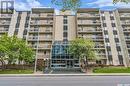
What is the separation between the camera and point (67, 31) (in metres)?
75.2

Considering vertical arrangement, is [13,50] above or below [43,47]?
below

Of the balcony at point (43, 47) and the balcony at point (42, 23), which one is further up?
the balcony at point (42, 23)

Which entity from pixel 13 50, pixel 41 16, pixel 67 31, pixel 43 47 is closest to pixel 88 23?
pixel 67 31

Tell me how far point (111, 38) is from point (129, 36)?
4952 mm

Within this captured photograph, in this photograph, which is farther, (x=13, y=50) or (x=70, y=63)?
(x=70, y=63)

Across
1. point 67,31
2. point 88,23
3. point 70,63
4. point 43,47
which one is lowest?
point 70,63

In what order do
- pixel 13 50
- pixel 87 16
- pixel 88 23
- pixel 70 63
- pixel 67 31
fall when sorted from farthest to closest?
pixel 87 16, pixel 67 31, pixel 88 23, pixel 70 63, pixel 13 50

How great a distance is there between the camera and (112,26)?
2936 inches

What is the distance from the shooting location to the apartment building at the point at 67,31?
68.7m

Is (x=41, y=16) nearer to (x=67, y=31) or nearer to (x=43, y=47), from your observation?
(x=67, y=31)

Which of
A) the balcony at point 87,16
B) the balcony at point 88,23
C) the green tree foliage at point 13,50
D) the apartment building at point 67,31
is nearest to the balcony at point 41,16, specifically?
the apartment building at point 67,31

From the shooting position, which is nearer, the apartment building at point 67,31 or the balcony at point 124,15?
the apartment building at point 67,31

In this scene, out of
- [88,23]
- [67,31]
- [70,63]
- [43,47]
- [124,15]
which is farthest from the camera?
[124,15]

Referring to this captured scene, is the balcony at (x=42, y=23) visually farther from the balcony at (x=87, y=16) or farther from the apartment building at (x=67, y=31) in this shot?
the balcony at (x=87, y=16)
